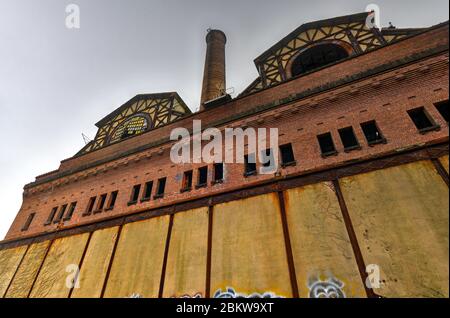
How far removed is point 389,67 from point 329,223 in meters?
6.39

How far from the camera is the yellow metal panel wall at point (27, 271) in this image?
1120 centimetres

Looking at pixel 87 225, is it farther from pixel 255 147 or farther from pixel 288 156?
pixel 288 156

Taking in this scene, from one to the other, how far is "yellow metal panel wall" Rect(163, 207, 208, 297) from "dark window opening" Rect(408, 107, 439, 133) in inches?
310

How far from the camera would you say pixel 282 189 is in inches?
334

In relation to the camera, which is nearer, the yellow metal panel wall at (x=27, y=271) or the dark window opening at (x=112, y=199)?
the yellow metal panel wall at (x=27, y=271)

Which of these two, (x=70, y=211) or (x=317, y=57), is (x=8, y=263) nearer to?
(x=70, y=211)

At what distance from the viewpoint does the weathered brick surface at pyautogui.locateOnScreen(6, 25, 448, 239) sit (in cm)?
807

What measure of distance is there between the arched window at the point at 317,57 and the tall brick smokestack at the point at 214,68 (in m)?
5.99

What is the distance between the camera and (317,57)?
13797 mm

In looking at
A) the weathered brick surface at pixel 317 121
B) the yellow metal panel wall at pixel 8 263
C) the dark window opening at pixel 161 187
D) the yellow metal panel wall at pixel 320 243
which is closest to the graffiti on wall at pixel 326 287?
the yellow metal panel wall at pixel 320 243

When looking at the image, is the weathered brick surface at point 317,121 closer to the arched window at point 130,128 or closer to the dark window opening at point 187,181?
the dark window opening at point 187,181

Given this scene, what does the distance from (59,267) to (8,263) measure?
4376 millimetres

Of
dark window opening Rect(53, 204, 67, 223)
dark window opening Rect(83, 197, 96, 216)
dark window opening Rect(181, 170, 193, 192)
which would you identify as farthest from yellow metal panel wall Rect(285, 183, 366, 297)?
dark window opening Rect(53, 204, 67, 223)
